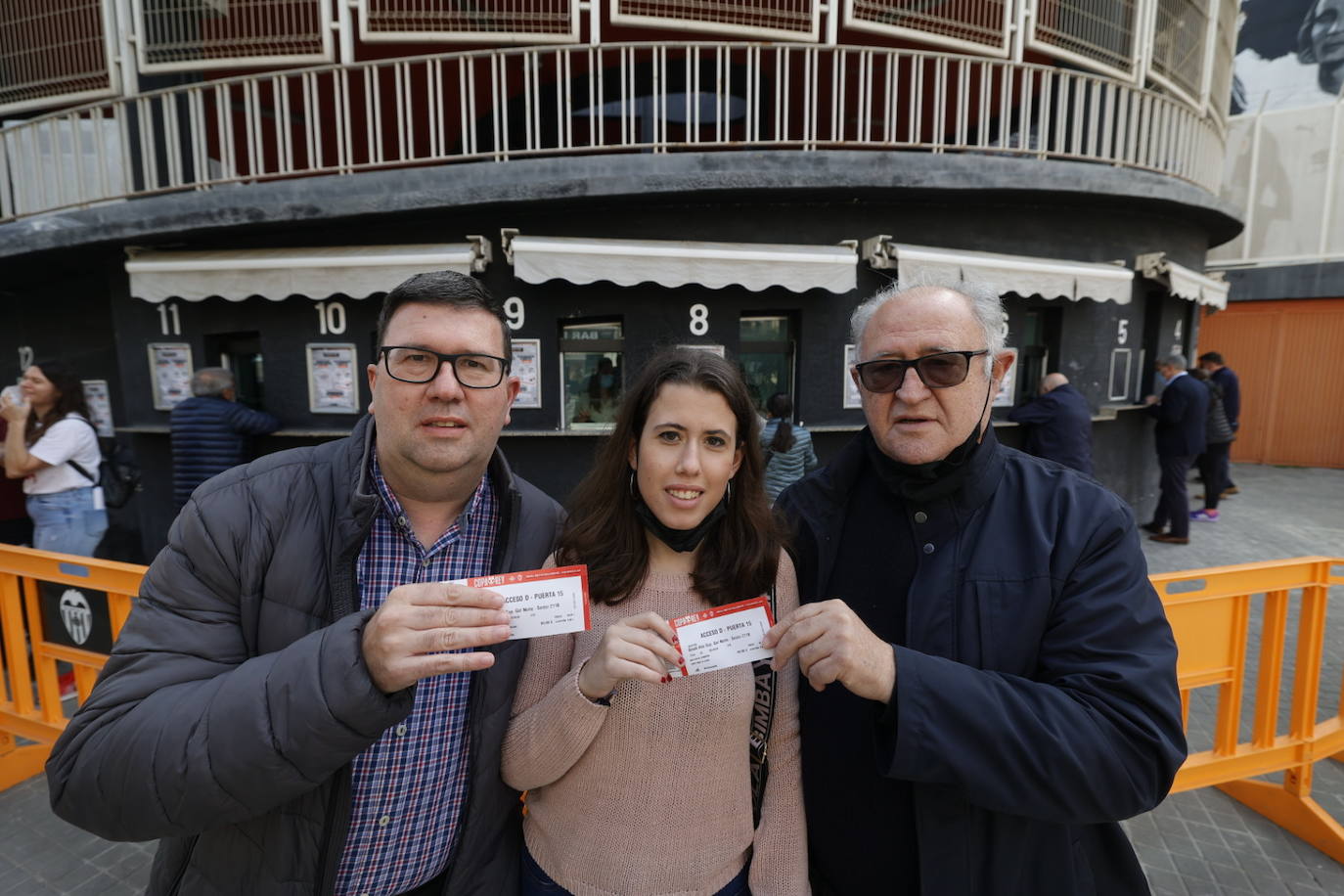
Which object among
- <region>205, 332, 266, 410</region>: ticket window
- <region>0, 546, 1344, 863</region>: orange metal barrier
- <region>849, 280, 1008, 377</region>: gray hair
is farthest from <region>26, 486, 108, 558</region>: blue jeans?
<region>849, 280, 1008, 377</region>: gray hair

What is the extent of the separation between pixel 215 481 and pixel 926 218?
7383 mm

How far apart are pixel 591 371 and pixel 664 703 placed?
19.1 ft

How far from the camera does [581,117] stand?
8.69 m

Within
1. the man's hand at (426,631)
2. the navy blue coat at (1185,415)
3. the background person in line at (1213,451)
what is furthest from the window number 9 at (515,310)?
the background person in line at (1213,451)

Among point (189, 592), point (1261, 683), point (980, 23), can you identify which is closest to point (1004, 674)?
point (189, 592)

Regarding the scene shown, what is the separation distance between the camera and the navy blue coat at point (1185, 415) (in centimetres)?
776

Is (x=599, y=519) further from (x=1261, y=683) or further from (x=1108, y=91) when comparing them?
(x=1108, y=91)

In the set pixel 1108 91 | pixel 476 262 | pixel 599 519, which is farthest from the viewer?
pixel 1108 91

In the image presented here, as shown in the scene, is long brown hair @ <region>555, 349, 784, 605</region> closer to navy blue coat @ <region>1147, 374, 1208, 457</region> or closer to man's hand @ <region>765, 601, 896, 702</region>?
man's hand @ <region>765, 601, 896, 702</region>

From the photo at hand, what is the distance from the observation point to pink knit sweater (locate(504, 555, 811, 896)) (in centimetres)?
153

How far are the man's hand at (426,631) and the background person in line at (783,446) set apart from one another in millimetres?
4789

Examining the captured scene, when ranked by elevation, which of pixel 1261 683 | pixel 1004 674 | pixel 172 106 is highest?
pixel 172 106

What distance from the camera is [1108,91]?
7.55m

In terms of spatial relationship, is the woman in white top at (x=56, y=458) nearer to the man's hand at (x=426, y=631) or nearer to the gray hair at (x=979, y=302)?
the man's hand at (x=426, y=631)
